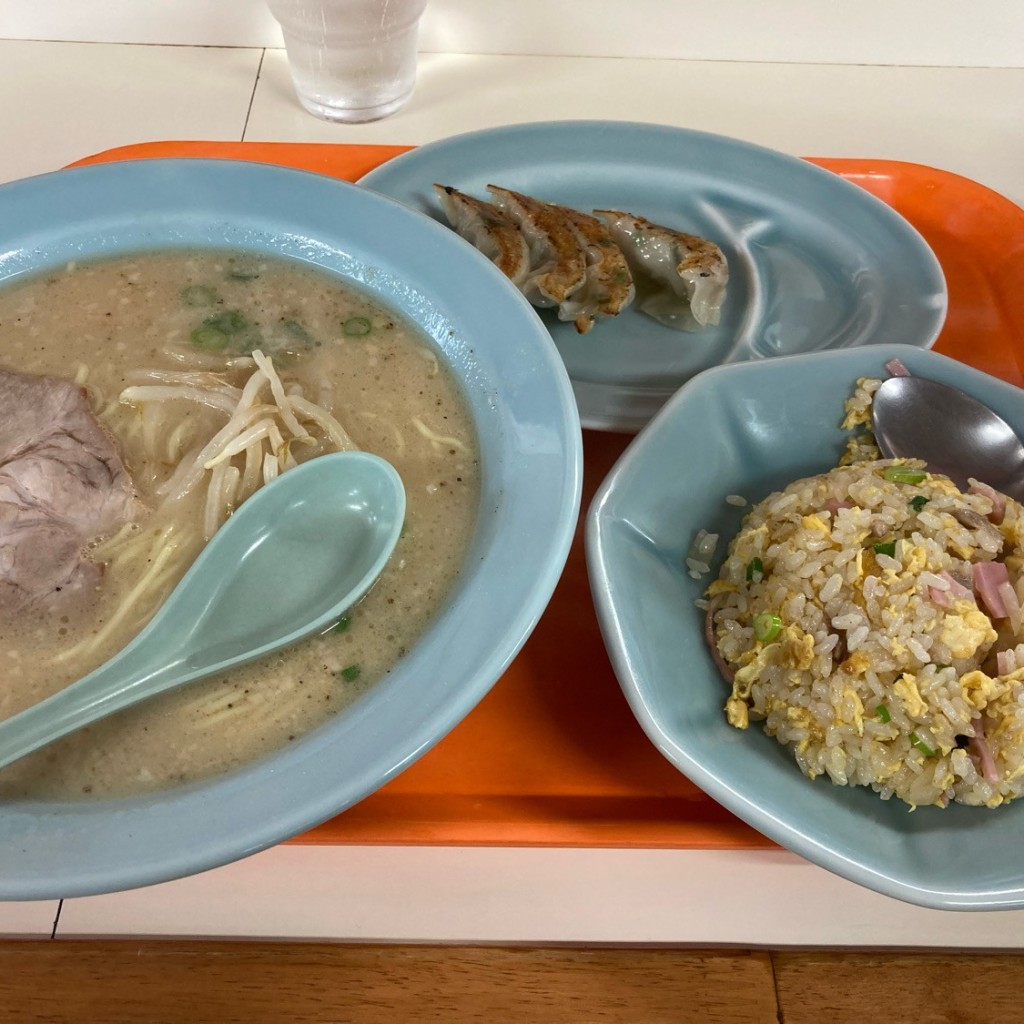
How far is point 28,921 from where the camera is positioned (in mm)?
1079

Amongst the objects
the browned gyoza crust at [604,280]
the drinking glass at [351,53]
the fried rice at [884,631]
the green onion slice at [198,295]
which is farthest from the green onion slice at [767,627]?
the drinking glass at [351,53]

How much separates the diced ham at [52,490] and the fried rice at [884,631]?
69 cm

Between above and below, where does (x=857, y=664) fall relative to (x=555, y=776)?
above

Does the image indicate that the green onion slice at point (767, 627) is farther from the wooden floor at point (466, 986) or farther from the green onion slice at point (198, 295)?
the green onion slice at point (198, 295)

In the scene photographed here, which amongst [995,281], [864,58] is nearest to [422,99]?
[864,58]

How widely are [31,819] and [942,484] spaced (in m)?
1.03

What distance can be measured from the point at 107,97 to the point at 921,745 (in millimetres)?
1958

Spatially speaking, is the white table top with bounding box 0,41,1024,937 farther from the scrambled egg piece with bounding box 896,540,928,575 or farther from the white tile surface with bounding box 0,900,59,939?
the white tile surface with bounding box 0,900,59,939

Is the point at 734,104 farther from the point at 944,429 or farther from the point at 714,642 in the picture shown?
the point at 714,642

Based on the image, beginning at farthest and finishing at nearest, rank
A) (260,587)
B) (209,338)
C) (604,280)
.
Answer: (604,280), (209,338), (260,587)

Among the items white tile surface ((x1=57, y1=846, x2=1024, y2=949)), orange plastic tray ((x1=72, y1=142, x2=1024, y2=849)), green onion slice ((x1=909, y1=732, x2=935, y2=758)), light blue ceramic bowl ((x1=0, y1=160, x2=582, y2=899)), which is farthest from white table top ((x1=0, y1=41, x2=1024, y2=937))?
white tile surface ((x1=57, y1=846, x2=1024, y2=949))

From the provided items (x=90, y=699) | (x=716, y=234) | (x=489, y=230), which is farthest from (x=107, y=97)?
(x=90, y=699)

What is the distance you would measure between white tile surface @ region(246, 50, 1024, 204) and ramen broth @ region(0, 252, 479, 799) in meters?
0.85

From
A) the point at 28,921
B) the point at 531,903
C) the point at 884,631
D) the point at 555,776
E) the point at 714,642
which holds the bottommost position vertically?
the point at 28,921
